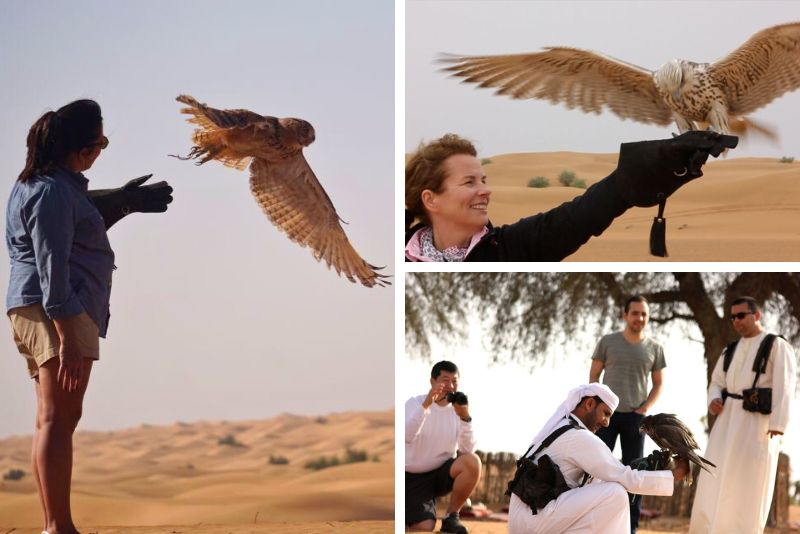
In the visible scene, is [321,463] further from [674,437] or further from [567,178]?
[674,437]

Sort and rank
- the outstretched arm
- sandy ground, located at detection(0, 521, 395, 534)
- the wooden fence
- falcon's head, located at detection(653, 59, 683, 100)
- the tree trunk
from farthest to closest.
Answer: the tree trunk < the wooden fence < sandy ground, located at detection(0, 521, 395, 534) < falcon's head, located at detection(653, 59, 683, 100) < the outstretched arm

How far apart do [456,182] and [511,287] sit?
2233mm

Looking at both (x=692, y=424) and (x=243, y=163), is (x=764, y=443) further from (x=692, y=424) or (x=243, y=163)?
(x=243, y=163)

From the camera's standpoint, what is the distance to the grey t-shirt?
260 inches

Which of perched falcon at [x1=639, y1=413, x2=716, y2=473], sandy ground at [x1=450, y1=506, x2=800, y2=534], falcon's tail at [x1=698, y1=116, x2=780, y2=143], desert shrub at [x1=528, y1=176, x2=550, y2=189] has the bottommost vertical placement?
sandy ground at [x1=450, y1=506, x2=800, y2=534]

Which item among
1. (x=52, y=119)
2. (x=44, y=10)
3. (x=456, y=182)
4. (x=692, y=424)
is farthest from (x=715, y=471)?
(x=44, y=10)

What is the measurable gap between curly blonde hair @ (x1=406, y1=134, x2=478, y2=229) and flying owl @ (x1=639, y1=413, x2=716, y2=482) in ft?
4.67

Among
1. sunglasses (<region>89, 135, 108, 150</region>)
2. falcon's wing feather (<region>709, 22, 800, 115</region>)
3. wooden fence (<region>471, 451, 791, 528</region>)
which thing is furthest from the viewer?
wooden fence (<region>471, 451, 791, 528</region>)

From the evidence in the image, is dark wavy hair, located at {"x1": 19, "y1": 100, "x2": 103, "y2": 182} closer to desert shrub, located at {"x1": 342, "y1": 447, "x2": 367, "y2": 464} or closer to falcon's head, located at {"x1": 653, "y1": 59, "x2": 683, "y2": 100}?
desert shrub, located at {"x1": 342, "y1": 447, "x2": 367, "y2": 464}

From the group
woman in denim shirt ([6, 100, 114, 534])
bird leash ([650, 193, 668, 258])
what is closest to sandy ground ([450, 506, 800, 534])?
bird leash ([650, 193, 668, 258])

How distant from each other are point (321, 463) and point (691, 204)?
2.29 metres

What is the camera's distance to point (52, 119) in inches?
259

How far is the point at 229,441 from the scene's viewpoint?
6820 millimetres

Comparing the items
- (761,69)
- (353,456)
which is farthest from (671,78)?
(353,456)
